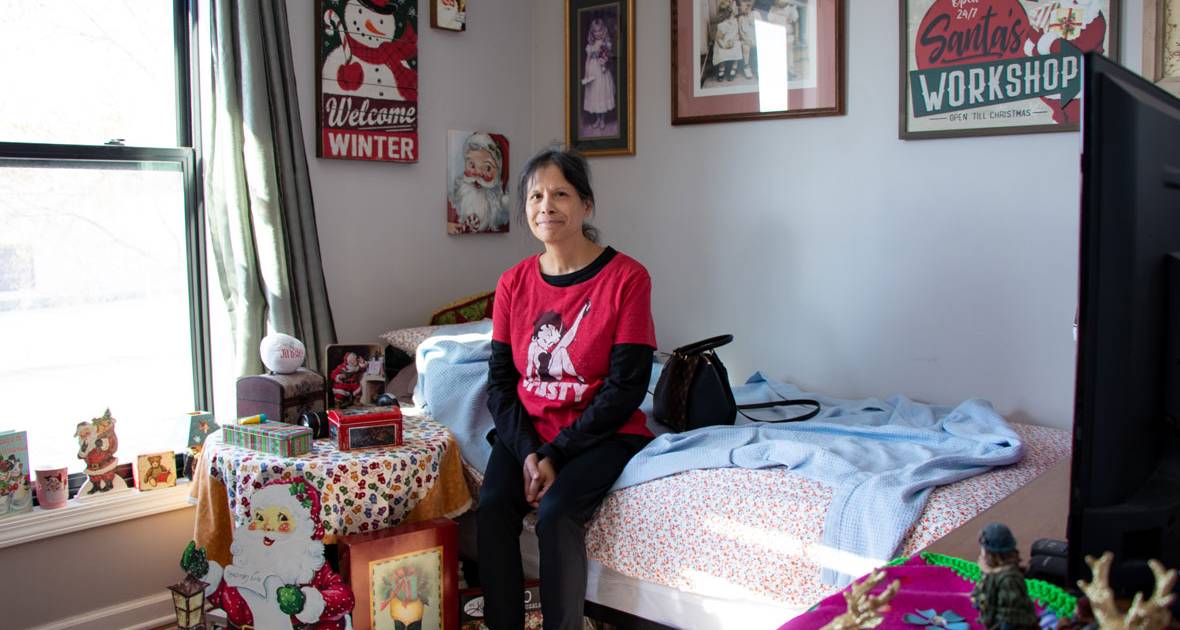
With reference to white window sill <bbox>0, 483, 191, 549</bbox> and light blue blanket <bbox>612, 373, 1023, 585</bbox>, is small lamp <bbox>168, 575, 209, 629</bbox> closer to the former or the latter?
white window sill <bbox>0, 483, 191, 549</bbox>

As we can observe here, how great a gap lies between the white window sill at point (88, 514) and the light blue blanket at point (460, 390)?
0.69m

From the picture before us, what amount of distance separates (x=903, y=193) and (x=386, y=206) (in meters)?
1.56

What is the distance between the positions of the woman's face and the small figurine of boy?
1.73 m

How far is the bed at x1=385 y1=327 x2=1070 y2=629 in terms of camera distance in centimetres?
197

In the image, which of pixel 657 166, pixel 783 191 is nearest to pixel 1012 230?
pixel 783 191

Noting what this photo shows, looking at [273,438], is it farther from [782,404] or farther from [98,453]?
[782,404]

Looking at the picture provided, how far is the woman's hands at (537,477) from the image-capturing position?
7.57 feet

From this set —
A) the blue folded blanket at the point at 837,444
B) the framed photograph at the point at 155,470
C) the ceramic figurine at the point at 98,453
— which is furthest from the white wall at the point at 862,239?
the ceramic figurine at the point at 98,453

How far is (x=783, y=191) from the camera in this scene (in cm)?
308

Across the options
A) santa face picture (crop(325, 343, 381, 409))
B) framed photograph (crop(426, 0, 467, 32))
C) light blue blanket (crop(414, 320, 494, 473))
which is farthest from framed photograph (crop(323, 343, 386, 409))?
framed photograph (crop(426, 0, 467, 32))

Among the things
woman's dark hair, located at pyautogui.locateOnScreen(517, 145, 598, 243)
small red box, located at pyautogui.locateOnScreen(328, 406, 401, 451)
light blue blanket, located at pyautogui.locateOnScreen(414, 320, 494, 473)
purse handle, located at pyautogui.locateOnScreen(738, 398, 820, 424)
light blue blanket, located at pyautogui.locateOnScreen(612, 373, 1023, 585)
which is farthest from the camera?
purse handle, located at pyautogui.locateOnScreen(738, 398, 820, 424)

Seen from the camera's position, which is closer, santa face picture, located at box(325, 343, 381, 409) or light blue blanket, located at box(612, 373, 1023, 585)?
light blue blanket, located at box(612, 373, 1023, 585)

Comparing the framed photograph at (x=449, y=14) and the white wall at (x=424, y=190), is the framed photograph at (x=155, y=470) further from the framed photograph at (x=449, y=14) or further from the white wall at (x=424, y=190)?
the framed photograph at (x=449, y=14)

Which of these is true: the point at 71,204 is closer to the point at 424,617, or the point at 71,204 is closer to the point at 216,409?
the point at 216,409
